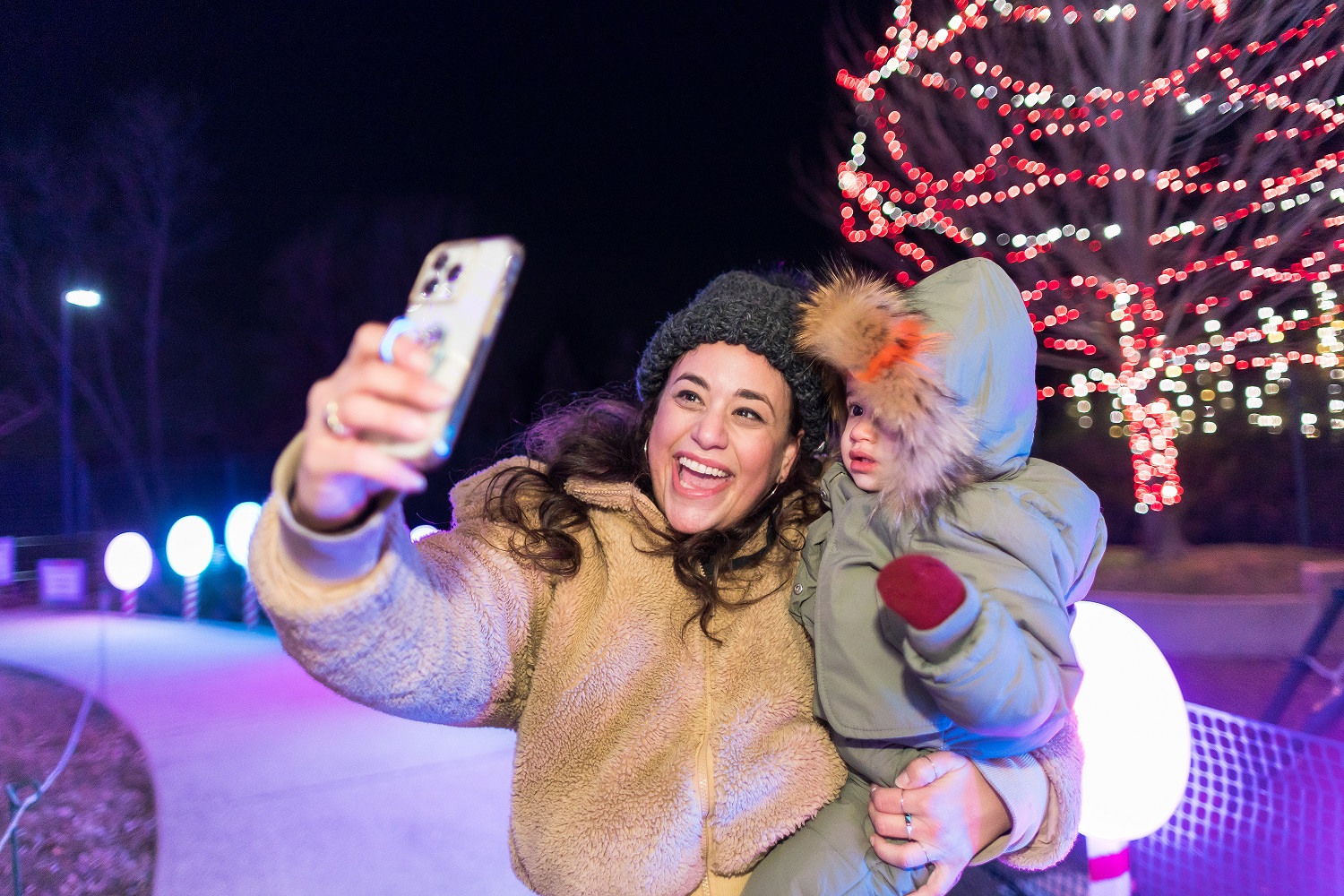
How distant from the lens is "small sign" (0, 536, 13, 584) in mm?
6222

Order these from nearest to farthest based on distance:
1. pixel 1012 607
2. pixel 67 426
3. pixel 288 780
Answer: pixel 1012 607, pixel 288 780, pixel 67 426

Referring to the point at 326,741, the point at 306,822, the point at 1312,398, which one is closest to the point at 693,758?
the point at 306,822

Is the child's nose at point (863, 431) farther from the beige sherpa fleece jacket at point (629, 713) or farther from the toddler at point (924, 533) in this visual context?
the beige sherpa fleece jacket at point (629, 713)

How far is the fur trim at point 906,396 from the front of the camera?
1580mm

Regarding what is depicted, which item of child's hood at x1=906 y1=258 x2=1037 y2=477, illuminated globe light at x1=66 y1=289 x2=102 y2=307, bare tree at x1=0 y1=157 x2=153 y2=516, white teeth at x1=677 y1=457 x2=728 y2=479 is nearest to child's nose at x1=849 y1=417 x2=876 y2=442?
child's hood at x1=906 y1=258 x2=1037 y2=477

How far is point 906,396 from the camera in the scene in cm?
160

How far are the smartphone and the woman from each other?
0.22 meters

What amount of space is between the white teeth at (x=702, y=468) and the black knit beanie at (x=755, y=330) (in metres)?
0.30

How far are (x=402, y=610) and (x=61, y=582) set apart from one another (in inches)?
260

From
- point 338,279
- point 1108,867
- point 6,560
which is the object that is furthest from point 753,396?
point 338,279

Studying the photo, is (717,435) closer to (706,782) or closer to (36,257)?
(706,782)

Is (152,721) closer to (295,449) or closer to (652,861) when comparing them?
(652,861)

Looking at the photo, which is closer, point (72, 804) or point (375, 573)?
point (375, 573)

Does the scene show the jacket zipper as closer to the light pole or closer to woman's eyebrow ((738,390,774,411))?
woman's eyebrow ((738,390,774,411))
